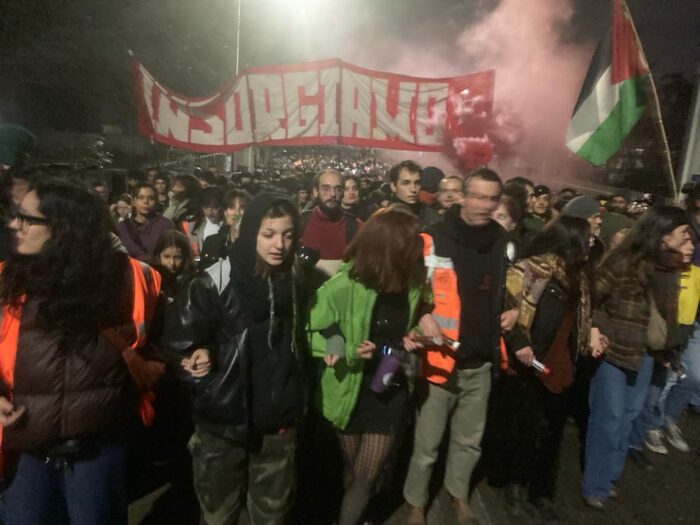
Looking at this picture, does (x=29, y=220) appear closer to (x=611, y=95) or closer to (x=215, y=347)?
(x=215, y=347)

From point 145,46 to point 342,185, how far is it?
19.9 meters

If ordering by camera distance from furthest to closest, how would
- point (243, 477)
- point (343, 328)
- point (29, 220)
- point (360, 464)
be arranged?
point (360, 464), point (343, 328), point (243, 477), point (29, 220)

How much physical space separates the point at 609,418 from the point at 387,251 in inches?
86.1

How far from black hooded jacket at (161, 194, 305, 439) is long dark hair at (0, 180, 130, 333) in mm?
339

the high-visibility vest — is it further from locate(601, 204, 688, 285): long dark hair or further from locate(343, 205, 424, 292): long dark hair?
locate(601, 204, 688, 285): long dark hair

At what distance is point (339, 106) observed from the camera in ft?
21.1

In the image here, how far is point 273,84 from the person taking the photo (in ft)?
21.8

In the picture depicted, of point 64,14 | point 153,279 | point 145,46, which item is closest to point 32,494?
point 153,279

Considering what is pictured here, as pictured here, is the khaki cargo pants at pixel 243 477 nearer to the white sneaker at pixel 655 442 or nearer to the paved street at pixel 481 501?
the paved street at pixel 481 501

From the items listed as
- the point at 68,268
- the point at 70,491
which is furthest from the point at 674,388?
the point at 68,268

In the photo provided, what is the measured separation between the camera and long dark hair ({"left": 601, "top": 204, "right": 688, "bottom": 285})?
336 cm

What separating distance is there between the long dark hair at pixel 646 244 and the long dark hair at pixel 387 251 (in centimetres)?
166

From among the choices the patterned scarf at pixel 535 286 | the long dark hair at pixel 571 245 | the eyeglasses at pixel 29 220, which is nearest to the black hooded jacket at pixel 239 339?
the eyeglasses at pixel 29 220

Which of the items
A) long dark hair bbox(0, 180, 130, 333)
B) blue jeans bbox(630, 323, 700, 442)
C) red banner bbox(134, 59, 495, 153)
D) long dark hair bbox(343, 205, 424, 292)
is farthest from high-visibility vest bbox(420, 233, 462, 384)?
red banner bbox(134, 59, 495, 153)
